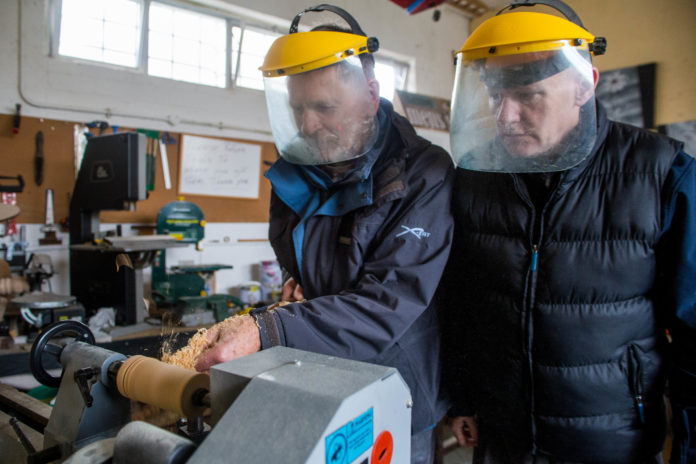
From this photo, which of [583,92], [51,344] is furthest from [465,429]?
[51,344]

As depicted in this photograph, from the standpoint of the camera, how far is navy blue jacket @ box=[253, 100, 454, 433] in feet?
3.18

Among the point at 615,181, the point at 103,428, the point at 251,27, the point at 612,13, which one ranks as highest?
the point at 612,13

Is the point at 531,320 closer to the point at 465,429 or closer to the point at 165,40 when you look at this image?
the point at 465,429

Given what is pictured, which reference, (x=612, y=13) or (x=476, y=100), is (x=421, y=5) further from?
(x=476, y=100)

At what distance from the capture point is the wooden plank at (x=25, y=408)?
1.03 metres

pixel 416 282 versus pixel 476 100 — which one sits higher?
pixel 476 100

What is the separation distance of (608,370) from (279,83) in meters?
1.15

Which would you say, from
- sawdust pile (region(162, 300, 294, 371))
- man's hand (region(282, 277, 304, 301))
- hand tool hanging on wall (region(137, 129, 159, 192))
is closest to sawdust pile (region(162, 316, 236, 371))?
sawdust pile (region(162, 300, 294, 371))

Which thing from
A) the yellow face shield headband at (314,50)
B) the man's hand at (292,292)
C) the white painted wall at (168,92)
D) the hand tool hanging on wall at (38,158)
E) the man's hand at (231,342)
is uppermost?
the white painted wall at (168,92)

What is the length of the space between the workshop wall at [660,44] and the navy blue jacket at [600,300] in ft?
11.5

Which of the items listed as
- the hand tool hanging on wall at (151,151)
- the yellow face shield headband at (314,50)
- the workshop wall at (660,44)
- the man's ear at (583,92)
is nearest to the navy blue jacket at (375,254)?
the yellow face shield headband at (314,50)

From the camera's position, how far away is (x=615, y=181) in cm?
101

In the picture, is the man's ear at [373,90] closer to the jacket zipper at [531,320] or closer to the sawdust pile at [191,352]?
the jacket zipper at [531,320]

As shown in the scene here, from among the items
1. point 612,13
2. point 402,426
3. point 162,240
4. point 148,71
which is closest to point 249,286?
point 162,240
